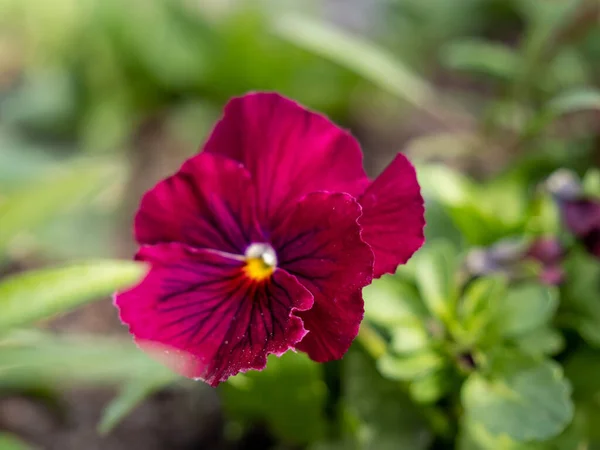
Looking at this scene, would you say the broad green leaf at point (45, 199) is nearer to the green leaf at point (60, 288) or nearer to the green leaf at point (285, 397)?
the green leaf at point (60, 288)

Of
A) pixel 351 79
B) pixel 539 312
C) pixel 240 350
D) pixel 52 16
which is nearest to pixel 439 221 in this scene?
pixel 539 312

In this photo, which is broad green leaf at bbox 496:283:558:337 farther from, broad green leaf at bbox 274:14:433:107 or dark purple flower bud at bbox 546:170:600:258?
broad green leaf at bbox 274:14:433:107

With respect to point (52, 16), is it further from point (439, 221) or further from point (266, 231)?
point (266, 231)

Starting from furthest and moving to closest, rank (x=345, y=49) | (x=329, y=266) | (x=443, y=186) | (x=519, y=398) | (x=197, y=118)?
(x=197, y=118), (x=345, y=49), (x=443, y=186), (x=519, y=398), (x=329, y=266)

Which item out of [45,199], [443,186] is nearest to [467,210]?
[443,186]

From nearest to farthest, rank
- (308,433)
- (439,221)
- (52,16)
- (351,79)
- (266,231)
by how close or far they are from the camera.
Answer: (266,231) < (308,433) < (439,221) < (351,79) < (52,16)

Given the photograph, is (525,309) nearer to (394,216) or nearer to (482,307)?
(482,307)
